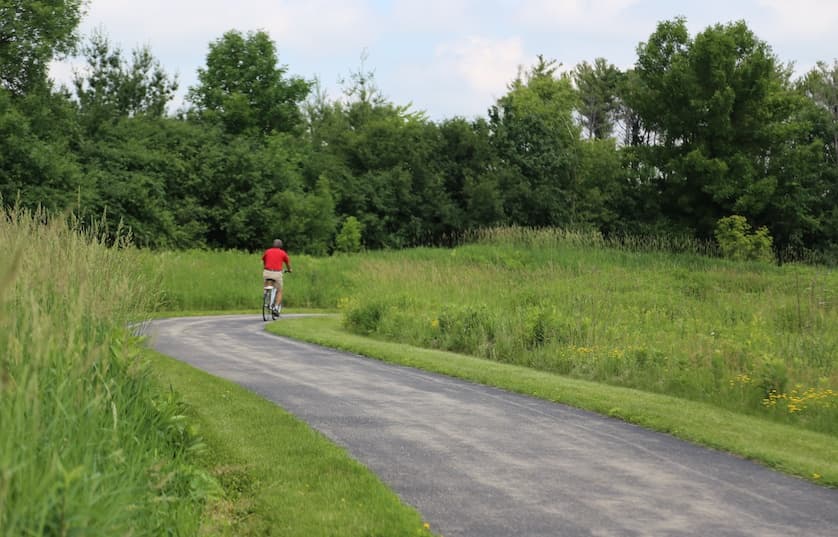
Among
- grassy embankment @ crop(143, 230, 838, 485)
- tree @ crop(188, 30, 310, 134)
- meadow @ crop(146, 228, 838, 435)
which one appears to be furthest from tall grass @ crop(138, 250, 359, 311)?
tree @ crop(188, 30, 310, 134)

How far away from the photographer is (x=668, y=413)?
37.1 feet

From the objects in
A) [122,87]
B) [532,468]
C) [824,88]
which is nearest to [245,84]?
[122,87]

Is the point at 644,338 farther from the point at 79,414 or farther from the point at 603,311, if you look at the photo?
the point at 79,414

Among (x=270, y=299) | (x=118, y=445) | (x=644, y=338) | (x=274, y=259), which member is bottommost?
(x=270, y=299)

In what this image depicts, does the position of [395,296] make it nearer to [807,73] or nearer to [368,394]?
[368,394]

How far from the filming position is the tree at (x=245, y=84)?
6303 cm

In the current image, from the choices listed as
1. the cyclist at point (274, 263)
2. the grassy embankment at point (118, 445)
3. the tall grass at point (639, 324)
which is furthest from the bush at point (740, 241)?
the grassy embankment at point (118, 445)

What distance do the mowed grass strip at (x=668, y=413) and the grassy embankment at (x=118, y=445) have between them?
162 inches

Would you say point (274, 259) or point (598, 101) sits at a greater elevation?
point (598, 101)

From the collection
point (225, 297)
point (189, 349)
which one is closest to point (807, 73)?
point (225, 297)

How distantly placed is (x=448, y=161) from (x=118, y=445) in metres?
58.8

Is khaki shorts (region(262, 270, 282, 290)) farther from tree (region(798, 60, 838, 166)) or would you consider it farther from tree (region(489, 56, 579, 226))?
tree (region(798, 60, 838, 166))

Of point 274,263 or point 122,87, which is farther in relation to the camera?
point 122,87

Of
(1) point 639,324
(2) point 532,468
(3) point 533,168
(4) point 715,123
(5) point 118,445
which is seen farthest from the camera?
(3) point 533,168
